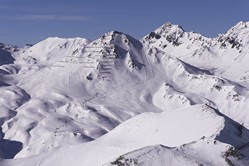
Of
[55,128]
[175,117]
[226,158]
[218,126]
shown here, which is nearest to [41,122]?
[55,128]

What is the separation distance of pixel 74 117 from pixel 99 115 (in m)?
10.4

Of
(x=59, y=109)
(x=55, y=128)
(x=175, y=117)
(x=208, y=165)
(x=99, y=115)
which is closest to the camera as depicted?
(x=208, y=165)

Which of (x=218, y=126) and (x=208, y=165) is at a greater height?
(x=218, y=126)

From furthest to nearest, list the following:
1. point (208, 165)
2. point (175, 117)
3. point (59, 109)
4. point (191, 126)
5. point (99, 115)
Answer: point (59, 109) < point (99, 115) < point (175, 117) < point (191, 126) < point (208, 165)

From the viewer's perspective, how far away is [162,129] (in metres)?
72.1

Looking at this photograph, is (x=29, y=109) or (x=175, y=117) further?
(x=29, y=109)

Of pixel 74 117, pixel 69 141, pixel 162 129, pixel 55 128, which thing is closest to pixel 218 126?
pixel 162 129

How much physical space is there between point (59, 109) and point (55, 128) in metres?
24.0

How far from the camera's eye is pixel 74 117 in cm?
17462

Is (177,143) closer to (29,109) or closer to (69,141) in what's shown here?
(69,141)

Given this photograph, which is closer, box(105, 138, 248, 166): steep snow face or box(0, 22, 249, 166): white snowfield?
box(105, 138, 248, 166): steep snow face

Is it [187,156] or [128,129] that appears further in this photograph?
[128,129]

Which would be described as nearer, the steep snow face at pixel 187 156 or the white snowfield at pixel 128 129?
the steep snow face at pixel 187 156

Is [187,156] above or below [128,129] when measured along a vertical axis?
below
